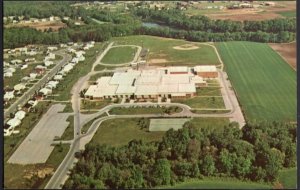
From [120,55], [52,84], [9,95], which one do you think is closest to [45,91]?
[52,84]

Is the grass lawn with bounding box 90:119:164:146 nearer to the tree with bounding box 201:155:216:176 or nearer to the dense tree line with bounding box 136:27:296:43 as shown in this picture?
the tree with bounding box 201:155:216:176

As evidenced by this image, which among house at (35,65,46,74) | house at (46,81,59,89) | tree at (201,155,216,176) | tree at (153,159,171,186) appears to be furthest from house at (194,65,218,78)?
house at (35,65,46,74)

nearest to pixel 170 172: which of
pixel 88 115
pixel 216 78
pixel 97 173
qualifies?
pixel 97 173

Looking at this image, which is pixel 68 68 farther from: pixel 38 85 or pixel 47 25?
pixel 47 25

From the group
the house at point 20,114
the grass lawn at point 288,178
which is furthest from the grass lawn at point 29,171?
the grass lawn at point 288,178

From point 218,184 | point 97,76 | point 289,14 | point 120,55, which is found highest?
point 289,14

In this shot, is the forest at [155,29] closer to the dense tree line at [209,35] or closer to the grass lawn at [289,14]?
the dense tree line at [209,35]

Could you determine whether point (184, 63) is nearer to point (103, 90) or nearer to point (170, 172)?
point (103, 90)
